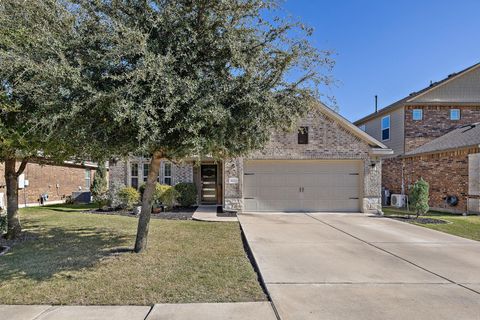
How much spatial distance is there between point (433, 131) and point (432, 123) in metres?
0.48

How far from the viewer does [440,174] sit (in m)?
15.6

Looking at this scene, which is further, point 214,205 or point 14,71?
point 214,205

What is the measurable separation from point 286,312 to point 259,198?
Result: 976 cm

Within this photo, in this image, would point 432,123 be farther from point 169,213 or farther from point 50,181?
point 50,181

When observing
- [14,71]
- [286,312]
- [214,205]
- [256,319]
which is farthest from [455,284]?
[214,205]

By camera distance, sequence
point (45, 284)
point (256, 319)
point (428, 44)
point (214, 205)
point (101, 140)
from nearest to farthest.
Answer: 1. point (256, 319)
2. point (45, 284)
3. point (101, 140)
4. point (428, 44)
5. point (214, 205)

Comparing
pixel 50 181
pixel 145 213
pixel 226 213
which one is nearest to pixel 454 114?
pixel 226 213

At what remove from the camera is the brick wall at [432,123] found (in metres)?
18.0

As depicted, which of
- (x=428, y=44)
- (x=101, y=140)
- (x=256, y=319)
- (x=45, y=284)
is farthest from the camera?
(x=428, y=44)

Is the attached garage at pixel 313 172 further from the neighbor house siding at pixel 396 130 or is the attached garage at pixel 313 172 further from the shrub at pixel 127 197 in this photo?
the neighbor house siding at pixel 396 130

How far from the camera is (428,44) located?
13367mm

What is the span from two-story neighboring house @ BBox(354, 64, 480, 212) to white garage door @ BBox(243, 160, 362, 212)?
16.7ft

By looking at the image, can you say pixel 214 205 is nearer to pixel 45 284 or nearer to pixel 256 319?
pixel 45 284

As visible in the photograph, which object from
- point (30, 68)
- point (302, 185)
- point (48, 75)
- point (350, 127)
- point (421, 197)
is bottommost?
point (421, 197)
